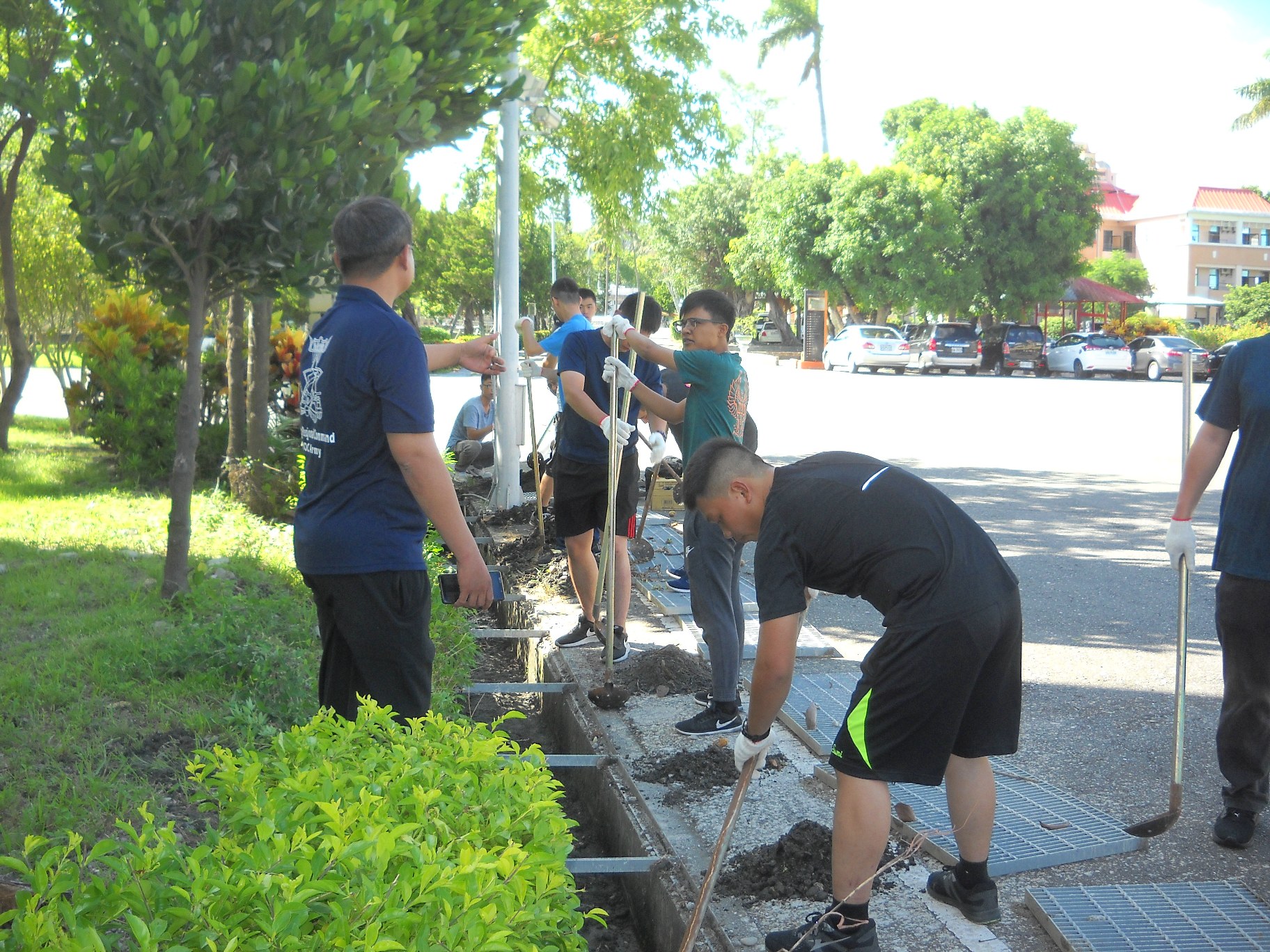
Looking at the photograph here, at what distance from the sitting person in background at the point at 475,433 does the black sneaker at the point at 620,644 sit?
5.69m

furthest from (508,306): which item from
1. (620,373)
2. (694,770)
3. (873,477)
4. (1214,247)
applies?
(1214,247)

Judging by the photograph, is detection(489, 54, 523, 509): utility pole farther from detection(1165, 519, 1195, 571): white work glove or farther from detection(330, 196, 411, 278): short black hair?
detection(330, 196, 411, 278): short black hair

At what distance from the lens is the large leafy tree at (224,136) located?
5105 mm

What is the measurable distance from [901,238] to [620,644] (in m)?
35.1

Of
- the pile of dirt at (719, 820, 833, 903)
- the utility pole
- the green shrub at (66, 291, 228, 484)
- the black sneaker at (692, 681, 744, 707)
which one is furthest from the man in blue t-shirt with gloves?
the green shrub at (66, 291, 228, 484)

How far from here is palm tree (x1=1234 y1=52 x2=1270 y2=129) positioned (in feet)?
138

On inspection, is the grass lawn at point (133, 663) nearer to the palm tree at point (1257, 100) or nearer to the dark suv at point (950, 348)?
the dark suv at point (950, 348)

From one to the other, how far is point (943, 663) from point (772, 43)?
162ft

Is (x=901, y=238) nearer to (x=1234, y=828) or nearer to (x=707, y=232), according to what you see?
(x=707, y=232)

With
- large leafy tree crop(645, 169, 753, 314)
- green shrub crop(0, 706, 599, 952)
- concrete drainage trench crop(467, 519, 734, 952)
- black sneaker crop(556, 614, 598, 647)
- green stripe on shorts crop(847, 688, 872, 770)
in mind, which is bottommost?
concrete drainage trench crop(467, 519, 734, 952)

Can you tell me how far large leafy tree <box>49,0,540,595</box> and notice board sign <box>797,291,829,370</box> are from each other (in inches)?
1253

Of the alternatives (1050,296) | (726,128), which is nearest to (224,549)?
(726,128)

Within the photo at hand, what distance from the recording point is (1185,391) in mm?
4215

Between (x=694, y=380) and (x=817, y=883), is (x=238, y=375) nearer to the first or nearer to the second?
(x=694, y=380)
